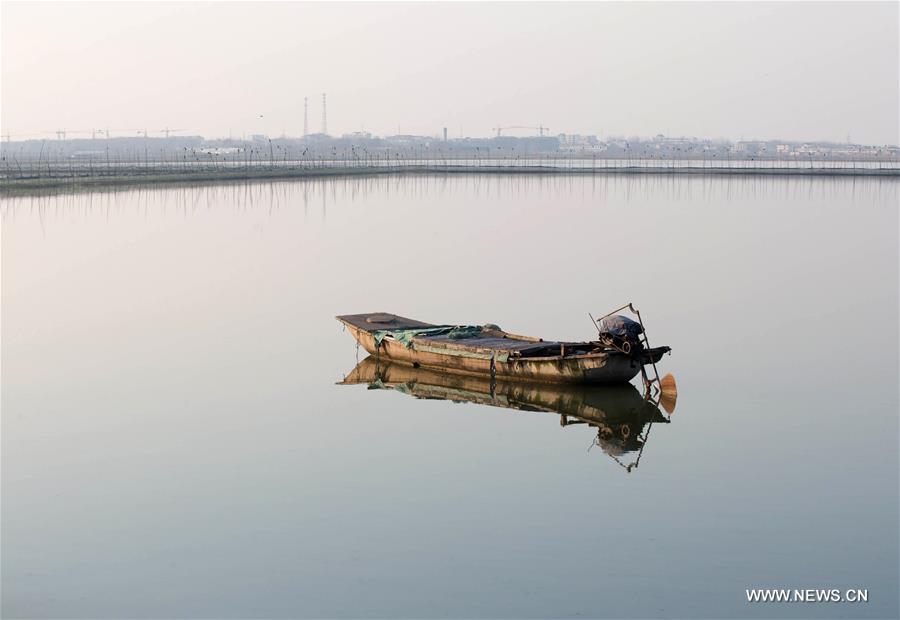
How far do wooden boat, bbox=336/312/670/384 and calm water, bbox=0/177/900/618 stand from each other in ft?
2.43

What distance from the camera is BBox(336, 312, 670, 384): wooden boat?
55.7 feet

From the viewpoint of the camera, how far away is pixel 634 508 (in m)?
12.5

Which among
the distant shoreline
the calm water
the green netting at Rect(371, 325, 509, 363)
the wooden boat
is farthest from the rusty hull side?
the distant shoreline

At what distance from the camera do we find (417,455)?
14297 mm

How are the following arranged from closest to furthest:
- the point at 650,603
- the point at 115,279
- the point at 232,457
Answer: the point at 650,603, the point at 232,457, the point at 115,279

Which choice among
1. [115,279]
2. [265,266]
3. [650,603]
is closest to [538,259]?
[265,266]

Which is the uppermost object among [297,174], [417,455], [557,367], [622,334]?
[622,334]

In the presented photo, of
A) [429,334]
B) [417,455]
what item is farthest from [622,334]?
[417,455]

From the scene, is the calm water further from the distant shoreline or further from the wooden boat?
the distant shoreline

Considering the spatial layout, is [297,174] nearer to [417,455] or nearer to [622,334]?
[622,334]

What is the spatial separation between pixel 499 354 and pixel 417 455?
3.61m

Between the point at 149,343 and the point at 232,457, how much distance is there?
7289 mm

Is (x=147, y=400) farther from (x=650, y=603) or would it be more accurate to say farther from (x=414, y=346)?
(x=650, y=603)

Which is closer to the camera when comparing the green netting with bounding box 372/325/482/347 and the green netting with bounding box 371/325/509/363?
the green netting with bounding box 371/325/509/363
